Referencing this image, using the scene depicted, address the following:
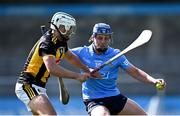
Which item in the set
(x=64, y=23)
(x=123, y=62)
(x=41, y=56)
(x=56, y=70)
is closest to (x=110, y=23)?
(x=123, y=62)

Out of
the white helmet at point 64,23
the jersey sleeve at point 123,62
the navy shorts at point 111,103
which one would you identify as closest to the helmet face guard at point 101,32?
the jersey sleeve at point 123,62

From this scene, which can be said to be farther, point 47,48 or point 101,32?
point 101,32

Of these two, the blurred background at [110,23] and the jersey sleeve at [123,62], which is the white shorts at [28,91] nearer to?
the jersey sleeve at [123,62]

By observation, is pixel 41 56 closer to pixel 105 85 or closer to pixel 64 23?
pixel 64 23

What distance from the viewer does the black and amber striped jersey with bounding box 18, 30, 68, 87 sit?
948 cm

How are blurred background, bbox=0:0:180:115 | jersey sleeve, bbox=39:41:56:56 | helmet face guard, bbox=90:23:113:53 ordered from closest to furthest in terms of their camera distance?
jersey sleeve, bbox=39:41:56:56
helmet face guard, bbox=90:23:113:53
blurred background, bbox=0:0:180:115

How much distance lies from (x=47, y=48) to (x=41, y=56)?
0.14 metres

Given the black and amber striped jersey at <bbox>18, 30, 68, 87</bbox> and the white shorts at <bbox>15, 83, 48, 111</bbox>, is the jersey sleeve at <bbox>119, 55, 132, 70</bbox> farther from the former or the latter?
the white shorts at <bbox>15, 83, 48, 111</bbox>

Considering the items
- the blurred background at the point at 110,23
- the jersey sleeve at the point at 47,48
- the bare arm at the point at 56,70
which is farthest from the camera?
the blurred background at the point at 110,23

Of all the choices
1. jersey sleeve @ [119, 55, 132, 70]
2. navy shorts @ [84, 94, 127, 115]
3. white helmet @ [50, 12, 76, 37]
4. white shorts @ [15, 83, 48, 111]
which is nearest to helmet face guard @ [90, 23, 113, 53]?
jersey sleeve @ [119, 55, 132, 70]

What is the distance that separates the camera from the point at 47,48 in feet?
31.0

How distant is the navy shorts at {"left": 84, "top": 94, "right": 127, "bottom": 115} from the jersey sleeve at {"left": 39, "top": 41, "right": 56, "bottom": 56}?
980 mm

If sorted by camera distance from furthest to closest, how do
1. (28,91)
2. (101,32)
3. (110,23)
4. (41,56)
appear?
(110,23) < (101,32) < (28,91) < (41,56)

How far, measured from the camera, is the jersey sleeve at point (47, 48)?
31.0 ft
